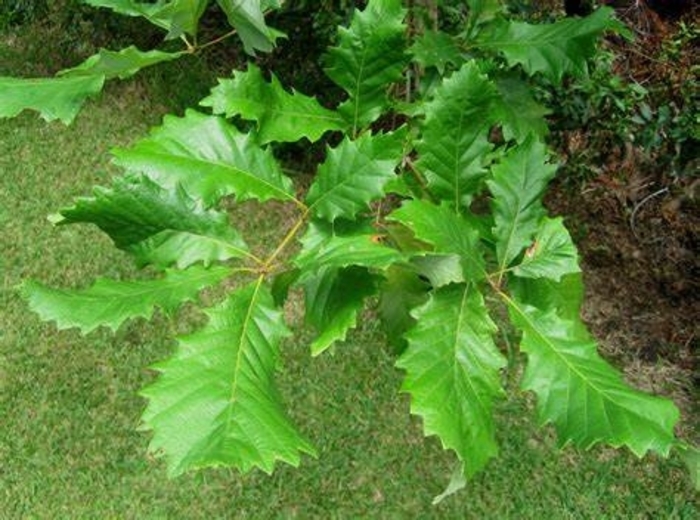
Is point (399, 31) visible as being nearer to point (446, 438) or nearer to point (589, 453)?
point (446, 438)

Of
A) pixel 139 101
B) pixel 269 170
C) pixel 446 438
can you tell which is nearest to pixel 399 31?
pixel 269 170

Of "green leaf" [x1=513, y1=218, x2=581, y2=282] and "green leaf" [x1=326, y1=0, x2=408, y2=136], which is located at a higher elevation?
"green leaf" [x1=326, y1=0, x2=408, y2=136]

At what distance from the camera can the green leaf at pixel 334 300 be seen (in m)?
1.09

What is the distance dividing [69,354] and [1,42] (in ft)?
7.69

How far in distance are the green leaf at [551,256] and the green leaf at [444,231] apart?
0.29 feet

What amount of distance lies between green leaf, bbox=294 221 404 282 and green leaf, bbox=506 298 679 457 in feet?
0.77

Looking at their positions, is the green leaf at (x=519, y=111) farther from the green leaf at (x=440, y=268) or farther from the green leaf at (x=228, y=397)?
the green leaf at (x=228, y=397)

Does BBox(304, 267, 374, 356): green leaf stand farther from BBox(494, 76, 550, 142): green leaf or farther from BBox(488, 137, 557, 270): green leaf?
BBox(494, 76, 550, 142): green leaf

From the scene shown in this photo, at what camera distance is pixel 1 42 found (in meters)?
4.98

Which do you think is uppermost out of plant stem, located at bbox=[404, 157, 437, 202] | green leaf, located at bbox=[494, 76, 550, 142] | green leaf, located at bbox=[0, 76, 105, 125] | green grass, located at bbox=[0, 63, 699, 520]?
green leaf, located at bbox=[0, 76, 105, 125]

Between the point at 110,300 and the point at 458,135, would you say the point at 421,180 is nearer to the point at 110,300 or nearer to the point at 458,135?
the point at 458,135

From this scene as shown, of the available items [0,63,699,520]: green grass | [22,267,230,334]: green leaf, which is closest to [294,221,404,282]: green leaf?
[22,267,230,334]: green leaf

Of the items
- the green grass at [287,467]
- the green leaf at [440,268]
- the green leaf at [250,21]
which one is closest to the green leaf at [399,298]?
the green leaf at [440,268]

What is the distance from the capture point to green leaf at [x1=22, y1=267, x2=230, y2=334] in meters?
1.09
